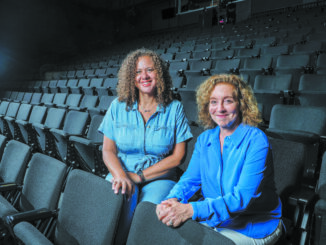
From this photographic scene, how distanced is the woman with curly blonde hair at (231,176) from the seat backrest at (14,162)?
0.97m

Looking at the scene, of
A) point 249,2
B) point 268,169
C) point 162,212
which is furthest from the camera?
point 249,2

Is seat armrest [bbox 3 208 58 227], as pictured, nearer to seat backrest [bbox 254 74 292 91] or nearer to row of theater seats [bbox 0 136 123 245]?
row of theater seats [bbox 0 136 123 245]

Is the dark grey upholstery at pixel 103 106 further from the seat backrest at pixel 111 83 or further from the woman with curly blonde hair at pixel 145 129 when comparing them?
the woman with curly blonde hair at pixel 145 129

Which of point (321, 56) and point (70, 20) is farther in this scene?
point (70, 20)

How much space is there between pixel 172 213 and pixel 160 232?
0.06 meters

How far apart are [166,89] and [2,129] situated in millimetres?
3028

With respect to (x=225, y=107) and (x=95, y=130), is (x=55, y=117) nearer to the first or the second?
(x=95, y=130)

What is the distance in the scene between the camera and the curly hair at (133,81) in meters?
1.48

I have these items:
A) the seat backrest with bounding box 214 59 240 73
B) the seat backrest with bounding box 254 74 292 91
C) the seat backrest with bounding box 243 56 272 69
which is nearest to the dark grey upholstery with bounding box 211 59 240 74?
the seat backrest with bounding box 214 59 240 73

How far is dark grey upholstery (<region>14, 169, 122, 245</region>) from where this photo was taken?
2.96 ft

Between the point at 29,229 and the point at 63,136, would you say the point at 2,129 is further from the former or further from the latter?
the point at 29,229

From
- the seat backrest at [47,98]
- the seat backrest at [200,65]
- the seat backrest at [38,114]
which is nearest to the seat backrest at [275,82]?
the seat backrest at [200,65]

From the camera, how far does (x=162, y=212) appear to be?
2.52 feet

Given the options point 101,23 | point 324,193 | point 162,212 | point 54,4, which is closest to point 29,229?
point 162,212
